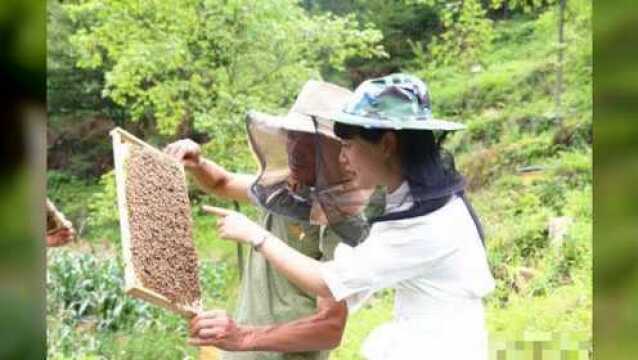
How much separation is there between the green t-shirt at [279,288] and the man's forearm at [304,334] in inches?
0.5

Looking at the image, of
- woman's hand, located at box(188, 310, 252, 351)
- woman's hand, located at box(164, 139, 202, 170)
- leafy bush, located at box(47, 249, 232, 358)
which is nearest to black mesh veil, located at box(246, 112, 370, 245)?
woman's hand, located at box(164, 139, 202, 170)

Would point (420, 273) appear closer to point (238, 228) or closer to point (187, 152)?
point (238, 228)

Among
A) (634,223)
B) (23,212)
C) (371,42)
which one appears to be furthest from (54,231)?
(634,223)

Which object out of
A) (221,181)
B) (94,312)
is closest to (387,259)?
(221,181)

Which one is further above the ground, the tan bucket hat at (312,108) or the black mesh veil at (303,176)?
the tan bucket hat at (312,108)

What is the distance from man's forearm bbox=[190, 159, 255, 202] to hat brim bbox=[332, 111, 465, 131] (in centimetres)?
22

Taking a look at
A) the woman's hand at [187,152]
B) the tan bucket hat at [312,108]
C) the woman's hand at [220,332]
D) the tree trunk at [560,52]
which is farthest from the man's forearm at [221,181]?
the tree trunk at [560,52]

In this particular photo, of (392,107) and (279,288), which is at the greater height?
(392,107)

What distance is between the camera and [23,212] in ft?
2.81

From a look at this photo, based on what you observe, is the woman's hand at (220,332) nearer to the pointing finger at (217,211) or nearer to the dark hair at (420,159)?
the pointing finger at (217,211)

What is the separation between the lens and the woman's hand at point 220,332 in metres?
1.54

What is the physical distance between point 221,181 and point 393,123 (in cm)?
35

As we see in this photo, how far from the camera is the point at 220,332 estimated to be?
5.09 feet

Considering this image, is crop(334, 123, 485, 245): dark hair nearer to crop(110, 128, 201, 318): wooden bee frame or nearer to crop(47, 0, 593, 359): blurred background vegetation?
crop(47, 0, 593, 359): blurred background vegetation
